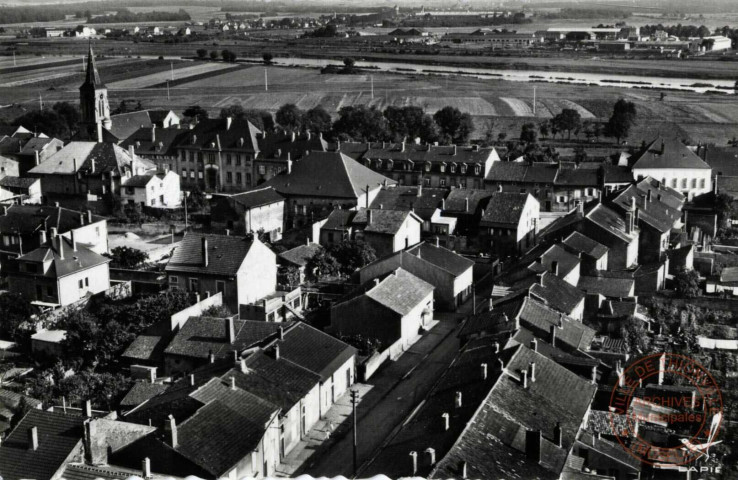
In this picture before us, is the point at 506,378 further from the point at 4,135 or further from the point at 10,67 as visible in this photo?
the point at 10,67

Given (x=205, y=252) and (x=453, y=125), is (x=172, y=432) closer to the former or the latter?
(x=205, y=252)

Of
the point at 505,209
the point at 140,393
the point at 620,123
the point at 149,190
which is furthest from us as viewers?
the point at 620,123

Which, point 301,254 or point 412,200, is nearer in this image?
point 301,254

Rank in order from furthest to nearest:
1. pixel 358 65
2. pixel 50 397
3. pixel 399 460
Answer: pixel 358 65 < pixel 50 397 < pixel 399 460

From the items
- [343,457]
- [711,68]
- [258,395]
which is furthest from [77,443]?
[711,68]

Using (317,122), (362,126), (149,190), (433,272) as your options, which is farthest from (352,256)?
(317,122)

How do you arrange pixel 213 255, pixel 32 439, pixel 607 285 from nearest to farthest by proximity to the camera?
pixel 32 439 < pixel 213 255 < pixel 607 285
